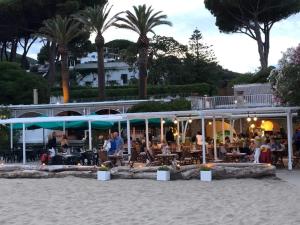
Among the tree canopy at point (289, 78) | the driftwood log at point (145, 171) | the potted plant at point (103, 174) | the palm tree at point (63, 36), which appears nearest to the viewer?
the driftwood log at point (145, 171)

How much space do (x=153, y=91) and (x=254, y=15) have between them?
12068mm

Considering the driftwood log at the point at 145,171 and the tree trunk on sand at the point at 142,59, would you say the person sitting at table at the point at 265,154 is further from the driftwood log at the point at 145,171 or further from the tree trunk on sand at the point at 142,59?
the tree trunk on sand at the point at 142,59

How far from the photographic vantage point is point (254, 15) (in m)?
57.0

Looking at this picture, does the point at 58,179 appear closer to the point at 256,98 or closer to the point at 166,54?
the point at 256,98

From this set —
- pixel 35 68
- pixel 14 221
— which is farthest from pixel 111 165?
pixel 35 68

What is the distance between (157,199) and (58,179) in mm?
6540

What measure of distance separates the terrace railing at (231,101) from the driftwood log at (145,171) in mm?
16873

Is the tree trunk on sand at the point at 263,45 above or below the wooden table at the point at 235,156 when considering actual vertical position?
above

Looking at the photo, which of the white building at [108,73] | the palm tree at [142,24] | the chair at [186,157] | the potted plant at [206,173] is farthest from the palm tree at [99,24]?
the white building at [108,73]

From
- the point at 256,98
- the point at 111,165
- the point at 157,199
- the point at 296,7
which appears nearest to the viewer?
the point at 157,199

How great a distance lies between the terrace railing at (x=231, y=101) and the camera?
3453 cm

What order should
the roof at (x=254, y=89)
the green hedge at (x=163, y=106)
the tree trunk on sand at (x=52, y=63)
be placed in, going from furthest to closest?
the tree trunk on sand at (x=52, y=63) < the green hedge at (x=163, y=106) < the roof at (x=254, y=89)

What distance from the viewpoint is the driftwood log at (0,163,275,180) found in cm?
1706

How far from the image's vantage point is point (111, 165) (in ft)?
72.0
